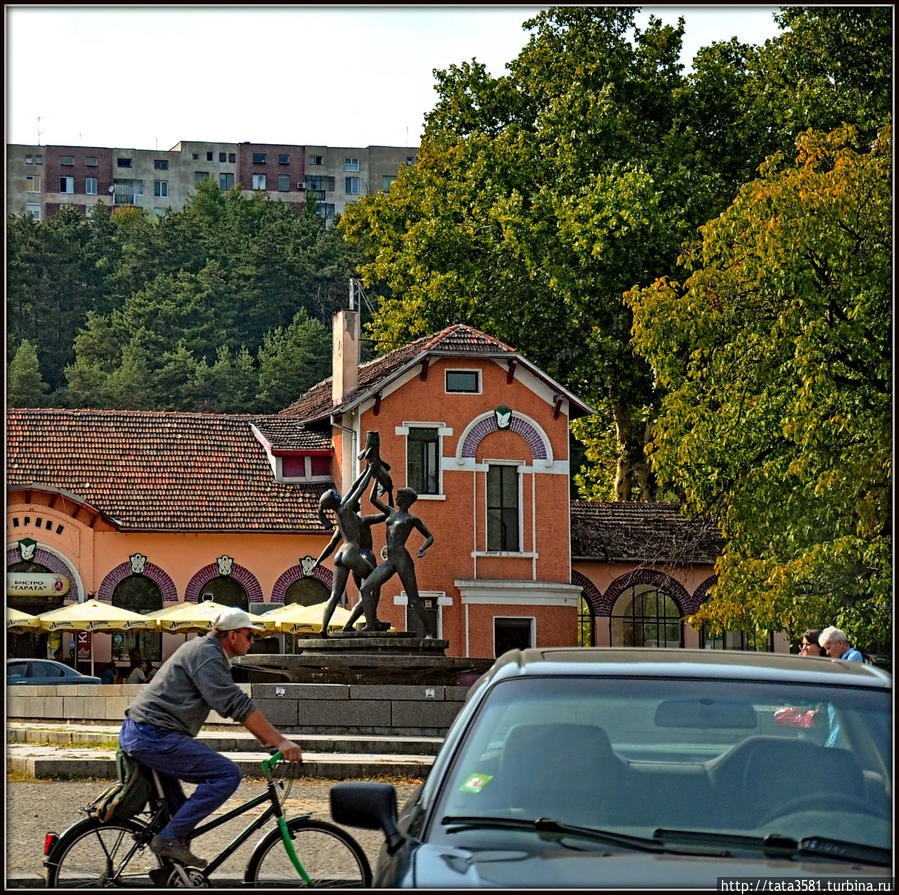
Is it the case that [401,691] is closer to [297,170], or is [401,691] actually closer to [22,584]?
[22,584]

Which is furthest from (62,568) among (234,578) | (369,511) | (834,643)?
(834,643)

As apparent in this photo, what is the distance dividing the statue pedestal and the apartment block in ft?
385

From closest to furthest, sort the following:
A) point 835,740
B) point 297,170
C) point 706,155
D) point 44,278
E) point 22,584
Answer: point 835,740 < point 22,584 < point 706,155 < point 44,278 < point 297,170

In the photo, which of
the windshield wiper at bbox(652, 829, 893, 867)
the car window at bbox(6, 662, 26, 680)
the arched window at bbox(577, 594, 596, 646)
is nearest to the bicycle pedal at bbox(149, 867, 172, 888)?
the windshield wiper at bbox(652, 829, 893, 867)

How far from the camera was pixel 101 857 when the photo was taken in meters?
8.71

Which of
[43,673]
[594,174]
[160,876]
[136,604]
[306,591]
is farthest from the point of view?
[594,174]

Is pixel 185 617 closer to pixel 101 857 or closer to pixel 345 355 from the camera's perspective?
pixel 345 355

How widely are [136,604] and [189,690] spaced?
3491 centimetres

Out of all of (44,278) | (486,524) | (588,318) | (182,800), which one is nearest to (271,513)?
(486,524)

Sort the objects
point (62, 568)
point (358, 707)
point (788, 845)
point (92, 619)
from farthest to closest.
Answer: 1. point (62, 568)
2. point (92, 619)
3. point (358, 707)
4. point (788, 845)

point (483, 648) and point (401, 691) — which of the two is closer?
point (401, 691)

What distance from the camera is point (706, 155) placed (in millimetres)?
48219

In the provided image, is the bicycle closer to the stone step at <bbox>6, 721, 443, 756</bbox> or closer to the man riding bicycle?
the man riding bicycle

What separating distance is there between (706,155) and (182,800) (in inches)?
1641
